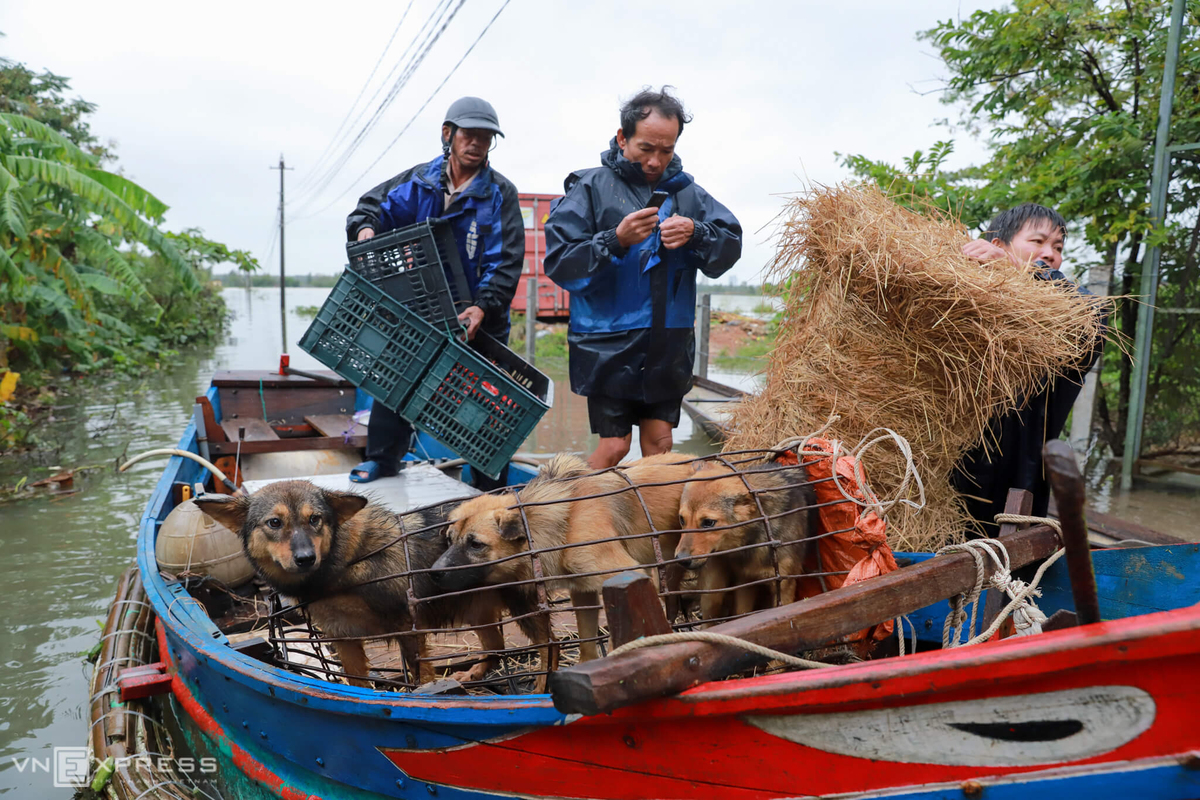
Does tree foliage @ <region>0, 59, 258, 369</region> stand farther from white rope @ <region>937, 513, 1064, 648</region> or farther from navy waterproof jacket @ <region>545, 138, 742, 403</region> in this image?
white rope @ <region>937, 513, 1064, 648</region>

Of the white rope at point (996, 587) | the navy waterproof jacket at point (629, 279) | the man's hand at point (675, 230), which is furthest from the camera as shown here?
the navy waterproof jacket at point (629, 279)

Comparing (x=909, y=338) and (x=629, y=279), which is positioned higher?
(x=629, y=279)

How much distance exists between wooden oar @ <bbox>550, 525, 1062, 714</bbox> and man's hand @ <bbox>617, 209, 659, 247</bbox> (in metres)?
2.18

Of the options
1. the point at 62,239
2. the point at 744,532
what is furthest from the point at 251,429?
the point at 62,239

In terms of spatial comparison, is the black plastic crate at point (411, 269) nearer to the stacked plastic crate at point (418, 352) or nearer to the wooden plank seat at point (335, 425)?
the stacked plastic crate at point (418, 352)

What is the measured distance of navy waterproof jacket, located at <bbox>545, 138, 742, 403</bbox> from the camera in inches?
170

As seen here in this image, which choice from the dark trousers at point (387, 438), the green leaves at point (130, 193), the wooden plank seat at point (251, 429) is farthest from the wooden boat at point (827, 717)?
the green leaves at point (130, 193)

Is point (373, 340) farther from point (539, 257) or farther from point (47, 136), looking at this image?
point (539, 257)

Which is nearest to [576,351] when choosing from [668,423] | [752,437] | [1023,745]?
[668,423]

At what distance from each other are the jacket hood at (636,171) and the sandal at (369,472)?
9.47 ft

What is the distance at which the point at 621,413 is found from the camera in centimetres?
454

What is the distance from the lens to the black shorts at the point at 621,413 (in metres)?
4.52

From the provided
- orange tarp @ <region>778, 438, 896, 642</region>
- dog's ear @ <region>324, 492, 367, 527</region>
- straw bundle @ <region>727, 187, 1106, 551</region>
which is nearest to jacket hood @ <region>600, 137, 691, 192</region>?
straw bundle @ <region>727, 187, 1106, 551</region>

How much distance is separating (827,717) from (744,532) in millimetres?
1251
